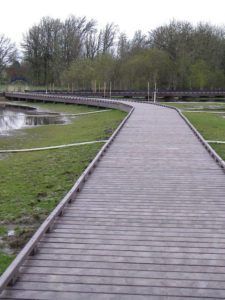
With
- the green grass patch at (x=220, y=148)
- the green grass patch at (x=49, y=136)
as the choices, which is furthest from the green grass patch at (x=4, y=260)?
the green grass patch at (x=49, y=136)

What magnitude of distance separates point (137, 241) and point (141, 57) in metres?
53.4

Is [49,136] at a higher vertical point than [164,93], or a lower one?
lower

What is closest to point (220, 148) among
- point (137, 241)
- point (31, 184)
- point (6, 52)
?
point (31, 184)

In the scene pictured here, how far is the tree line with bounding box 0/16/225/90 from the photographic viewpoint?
60188mm

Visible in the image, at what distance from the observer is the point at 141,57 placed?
58281mm

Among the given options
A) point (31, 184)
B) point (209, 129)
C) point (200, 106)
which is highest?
point (200, 106)

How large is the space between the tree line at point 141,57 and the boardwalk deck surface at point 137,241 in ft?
161

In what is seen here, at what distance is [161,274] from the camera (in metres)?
5.64

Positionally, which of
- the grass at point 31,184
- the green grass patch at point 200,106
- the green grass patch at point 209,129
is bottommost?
the grass at point 31,184

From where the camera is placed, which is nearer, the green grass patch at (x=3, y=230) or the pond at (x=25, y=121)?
the green grass patch at (x=3, y=230)

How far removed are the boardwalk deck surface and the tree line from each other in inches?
1929

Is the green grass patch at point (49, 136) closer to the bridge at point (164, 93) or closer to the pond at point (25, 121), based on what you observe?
the pond at point (25, 121)

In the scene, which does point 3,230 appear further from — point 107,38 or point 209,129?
point 107,38

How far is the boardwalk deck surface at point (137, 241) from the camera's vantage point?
209 inches
